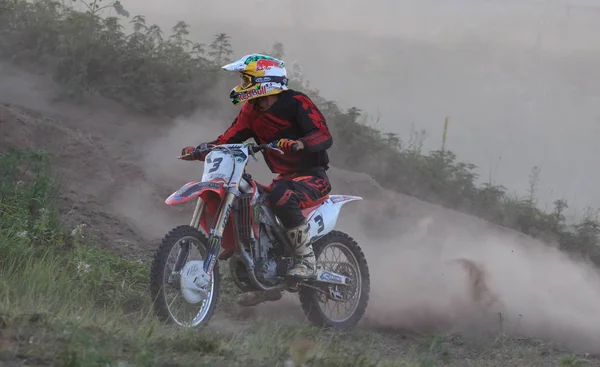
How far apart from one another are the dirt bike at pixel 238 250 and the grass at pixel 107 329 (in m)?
0.27

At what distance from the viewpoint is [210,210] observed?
647cm

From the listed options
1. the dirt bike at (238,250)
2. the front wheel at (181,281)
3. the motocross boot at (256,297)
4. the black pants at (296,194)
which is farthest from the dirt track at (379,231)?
the front wheel at (181,281)

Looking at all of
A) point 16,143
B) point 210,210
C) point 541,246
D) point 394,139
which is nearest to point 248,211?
point 210,210

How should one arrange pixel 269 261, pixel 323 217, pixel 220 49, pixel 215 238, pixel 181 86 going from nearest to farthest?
pixel 215 238 → pixel 269 261 → pixel 323 217 → pixel 181 86 → pixel 220 49

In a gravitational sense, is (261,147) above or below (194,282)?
above

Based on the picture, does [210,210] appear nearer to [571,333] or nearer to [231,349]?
[231,349]

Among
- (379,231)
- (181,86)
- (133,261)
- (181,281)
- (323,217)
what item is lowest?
(181,281)

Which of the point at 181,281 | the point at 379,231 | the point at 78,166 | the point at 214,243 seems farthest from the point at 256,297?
the point at 379,231

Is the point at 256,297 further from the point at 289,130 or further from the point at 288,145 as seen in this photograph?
the point at 289,130

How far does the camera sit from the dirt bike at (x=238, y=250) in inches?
241

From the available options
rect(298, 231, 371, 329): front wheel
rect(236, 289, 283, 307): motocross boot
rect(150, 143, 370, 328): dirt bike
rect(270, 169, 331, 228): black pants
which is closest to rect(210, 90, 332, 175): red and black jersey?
rect(270, 169, 331, 228): black pants

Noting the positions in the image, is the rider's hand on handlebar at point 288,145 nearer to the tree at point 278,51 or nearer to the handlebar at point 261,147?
the handlebar at point 261,147

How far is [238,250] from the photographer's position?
665 cm

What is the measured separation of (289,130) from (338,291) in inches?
58.8
